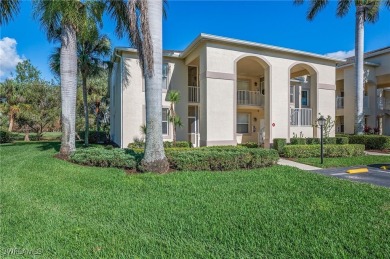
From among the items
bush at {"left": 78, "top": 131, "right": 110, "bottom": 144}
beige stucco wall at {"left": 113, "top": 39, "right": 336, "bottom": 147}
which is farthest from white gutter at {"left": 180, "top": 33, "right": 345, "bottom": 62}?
bush at {"left": 78, "top": 131, "right": 110, "bottom": 144}

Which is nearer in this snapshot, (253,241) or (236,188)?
→ (253,241)

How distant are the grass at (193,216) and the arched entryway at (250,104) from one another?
455 inches

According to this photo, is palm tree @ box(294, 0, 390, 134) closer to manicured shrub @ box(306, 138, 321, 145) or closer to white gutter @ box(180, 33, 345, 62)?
white gutter @ box(180, 33, 345, 62)

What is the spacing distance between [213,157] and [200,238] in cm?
519

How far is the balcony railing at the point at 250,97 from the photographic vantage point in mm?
18516

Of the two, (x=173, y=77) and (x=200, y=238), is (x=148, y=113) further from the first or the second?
(x=173, y=77)

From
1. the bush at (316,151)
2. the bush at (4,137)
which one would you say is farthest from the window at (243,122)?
the bush at (4,137)

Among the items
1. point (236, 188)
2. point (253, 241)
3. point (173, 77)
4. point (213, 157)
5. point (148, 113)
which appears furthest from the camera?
point (173, 77)

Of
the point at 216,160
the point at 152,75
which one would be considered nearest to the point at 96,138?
the point at 152,75

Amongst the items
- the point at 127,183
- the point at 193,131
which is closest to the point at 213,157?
the point at 127,183

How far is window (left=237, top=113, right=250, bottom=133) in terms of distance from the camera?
63.9 feet

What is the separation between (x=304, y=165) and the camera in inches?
440

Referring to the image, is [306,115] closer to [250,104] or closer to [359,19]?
[250,104]

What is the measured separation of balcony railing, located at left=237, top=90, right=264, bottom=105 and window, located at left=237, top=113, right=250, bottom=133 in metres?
1.46
